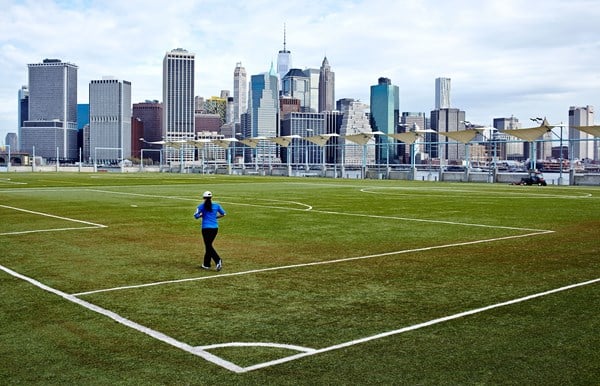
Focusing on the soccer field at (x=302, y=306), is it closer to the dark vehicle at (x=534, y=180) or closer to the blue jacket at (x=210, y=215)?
the blue jacket at (x=210, y=215)

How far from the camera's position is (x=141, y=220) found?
75.2 feet

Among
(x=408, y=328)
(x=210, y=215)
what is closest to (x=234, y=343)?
(x=408, y=328)

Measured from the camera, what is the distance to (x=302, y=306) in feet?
32.3

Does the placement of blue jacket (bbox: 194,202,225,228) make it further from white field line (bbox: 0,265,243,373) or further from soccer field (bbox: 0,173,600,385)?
white field line (bbox: 0,265,243,373)

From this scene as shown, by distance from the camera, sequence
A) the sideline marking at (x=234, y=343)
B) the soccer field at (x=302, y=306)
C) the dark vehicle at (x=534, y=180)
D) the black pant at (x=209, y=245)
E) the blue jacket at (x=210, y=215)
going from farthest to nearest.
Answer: the dark vehicle at (x=534, y=180), the blue jacket at (x=210, y=215), the black pant at (x=209, y=245), the sideline marking at (x=234, y=343), the soccer field at (x=302, y=306)

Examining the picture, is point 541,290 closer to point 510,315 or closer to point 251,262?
point 510,315

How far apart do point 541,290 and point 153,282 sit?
260 inches

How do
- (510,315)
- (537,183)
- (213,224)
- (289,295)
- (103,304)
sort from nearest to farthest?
(510,315)
(103,304)
(289,295)
(213,224)
(537,183)

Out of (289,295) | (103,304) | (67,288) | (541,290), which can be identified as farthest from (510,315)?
(67,288)

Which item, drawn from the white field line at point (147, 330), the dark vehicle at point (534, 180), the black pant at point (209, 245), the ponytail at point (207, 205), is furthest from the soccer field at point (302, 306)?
the dark vehicle at point (534, 180)

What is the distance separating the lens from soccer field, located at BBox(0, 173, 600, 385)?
22.9 feet

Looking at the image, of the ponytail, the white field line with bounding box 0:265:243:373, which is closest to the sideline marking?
the white field line with bounding box 0:265:243:373

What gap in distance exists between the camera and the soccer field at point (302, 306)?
22.9 ft

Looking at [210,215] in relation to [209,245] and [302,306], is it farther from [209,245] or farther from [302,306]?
[302,306]
